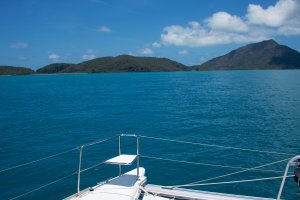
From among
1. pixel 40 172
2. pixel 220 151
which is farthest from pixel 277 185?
pixel 40 172

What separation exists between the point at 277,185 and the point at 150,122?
22.0 m

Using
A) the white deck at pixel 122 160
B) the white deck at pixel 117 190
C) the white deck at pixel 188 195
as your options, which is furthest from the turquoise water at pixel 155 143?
the white deck at pixel 122 160

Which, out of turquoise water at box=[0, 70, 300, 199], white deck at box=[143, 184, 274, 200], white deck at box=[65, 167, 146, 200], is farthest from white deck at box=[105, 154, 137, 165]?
turquoise water at box=[0, 70, 300, 199]

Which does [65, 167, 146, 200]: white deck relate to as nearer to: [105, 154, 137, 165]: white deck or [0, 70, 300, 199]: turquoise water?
[105, 154, 137, 165]: white deck

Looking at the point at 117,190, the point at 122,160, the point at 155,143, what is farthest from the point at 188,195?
the point at 155,143

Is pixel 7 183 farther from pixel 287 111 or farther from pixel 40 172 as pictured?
pixel 287 111

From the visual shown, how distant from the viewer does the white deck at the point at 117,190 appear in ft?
25.5

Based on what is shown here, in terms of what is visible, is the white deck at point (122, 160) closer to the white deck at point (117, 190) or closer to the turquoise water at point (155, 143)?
the white deck at point (117, 190)

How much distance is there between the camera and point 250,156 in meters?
20.6

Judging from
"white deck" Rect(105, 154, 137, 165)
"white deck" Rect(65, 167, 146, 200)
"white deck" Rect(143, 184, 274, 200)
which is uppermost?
"white deck" Rect(105, 154, 137, 165)

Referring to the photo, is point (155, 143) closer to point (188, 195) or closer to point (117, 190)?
point (188, 195)

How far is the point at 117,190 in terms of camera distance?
26.9 feet

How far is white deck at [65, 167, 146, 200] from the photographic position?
7.76 meters

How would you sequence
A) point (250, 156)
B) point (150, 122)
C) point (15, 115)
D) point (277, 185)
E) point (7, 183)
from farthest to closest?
1. point (15, 115)
2. point (150, 122)
3. point (250, 156)
4. point (7, 183)
5. point (277, 185)
